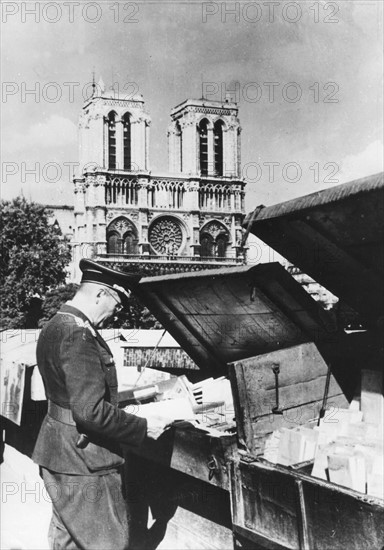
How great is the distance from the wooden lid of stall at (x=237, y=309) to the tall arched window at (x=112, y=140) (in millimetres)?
48721

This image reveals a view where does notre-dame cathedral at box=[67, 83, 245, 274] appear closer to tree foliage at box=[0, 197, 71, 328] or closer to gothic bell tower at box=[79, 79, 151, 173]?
gothic bell tower at box=[79, 79, 151, 173]

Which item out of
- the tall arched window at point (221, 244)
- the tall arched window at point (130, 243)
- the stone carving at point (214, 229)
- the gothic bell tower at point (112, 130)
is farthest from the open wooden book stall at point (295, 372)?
the stone carving at point (214, 229)

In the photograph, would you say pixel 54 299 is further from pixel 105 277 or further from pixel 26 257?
pixel 105 277

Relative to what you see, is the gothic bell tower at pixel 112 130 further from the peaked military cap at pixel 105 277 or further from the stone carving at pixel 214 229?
the peaked military cap at pixel 105 277

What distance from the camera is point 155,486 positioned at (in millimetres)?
3873

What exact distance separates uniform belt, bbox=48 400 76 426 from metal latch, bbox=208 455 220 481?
0.80 metres

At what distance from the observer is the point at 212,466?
9.98 ft

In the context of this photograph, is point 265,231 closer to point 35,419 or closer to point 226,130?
point 35,419

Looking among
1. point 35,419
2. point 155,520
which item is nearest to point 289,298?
point 155,520

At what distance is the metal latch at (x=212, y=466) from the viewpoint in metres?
3.02

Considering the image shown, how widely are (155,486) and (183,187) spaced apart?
50262 mm

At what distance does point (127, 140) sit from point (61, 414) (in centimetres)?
5057

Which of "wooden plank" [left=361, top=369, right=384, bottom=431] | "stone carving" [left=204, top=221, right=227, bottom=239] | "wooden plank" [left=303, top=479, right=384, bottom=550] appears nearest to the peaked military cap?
"wooden plank" [left=303, top=479, right=384, bottom=550]

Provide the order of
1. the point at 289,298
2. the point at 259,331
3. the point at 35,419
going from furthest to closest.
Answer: the point at 35,419 < the point at 259,331 < the point at 289,298
